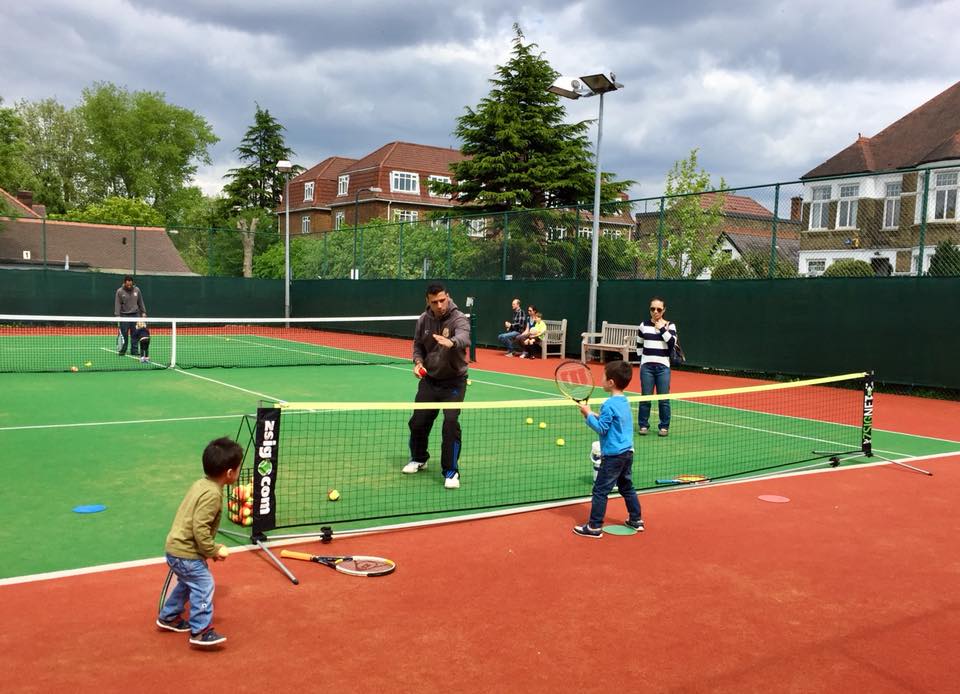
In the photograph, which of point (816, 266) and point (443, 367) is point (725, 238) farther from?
point (443, 367)

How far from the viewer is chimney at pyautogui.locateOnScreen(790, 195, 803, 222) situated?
17247mm

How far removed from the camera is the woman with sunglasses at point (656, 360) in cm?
1004

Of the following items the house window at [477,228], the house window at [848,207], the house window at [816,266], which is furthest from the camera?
the house window at [477,228]

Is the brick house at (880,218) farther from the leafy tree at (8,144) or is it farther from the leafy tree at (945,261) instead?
the leafy tree at (8,144)

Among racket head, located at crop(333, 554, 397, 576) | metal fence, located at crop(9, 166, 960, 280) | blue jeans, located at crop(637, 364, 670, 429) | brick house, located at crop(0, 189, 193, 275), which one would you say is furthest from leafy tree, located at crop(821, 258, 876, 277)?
brick house, located at crop(0, 189, 193, 275)

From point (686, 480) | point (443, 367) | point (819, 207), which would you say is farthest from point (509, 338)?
point (443, 367)

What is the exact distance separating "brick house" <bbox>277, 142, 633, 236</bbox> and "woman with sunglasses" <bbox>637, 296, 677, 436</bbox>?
143 feet

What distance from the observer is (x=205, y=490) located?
401 cm

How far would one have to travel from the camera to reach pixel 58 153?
67.8m

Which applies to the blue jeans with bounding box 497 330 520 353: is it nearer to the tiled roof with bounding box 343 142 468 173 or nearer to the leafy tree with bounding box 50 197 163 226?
the tiled roof with bounding box 343 142 468 173

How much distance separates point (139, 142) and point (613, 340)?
59.9m

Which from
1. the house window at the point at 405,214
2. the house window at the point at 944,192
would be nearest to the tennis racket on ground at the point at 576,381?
the house window at the point at 944,192

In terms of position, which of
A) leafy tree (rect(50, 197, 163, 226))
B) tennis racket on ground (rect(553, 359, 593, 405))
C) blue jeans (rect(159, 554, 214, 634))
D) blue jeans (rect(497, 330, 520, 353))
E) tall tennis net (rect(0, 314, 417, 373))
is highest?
leafy tree (rect(50, 197, 163, 226))

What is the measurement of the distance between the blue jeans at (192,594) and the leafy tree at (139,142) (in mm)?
69215
